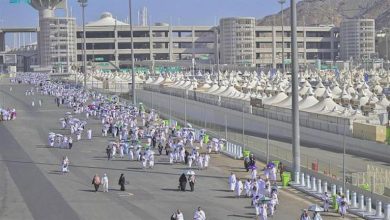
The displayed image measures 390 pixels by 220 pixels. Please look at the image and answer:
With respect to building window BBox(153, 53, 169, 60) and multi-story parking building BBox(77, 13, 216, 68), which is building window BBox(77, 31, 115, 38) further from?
building window BBox(153, 53, 169, 60)

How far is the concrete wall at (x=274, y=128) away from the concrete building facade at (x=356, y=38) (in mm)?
103696

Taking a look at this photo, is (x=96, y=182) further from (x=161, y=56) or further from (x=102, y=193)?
(x=161, y=56)

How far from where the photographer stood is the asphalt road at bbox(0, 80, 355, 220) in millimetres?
21703

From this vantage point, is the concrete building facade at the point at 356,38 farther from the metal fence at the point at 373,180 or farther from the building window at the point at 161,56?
the metal fence at the point at 373,180

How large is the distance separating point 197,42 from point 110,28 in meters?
22.4

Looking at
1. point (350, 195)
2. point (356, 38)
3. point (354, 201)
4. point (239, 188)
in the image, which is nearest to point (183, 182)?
point (239, 188)

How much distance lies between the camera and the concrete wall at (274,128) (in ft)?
113

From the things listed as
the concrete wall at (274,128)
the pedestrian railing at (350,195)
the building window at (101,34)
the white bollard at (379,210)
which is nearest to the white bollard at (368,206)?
the pedestrian railing at (350,195)

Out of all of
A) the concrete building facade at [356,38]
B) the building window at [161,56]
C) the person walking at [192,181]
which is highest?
the concrete building facade at [356,38]

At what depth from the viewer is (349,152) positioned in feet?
117

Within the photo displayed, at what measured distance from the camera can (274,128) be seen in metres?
45.3

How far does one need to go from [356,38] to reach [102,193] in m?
148

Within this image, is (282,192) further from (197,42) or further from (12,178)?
(197,42)

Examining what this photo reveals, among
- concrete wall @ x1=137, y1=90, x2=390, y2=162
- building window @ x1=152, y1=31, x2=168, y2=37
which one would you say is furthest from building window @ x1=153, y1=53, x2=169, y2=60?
concrete wall @ x1=137, y1=90, x2=390, y2=162
